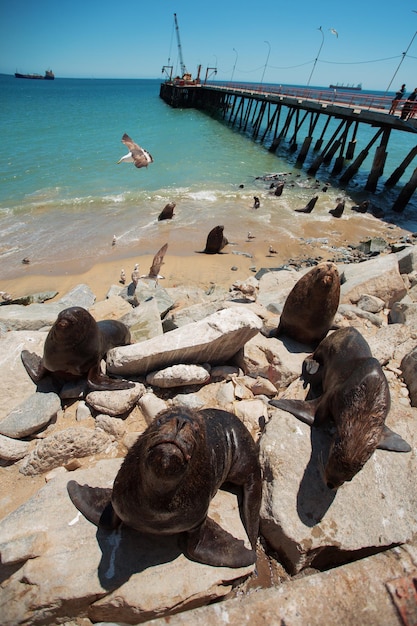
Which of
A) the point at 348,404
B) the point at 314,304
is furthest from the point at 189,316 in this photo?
the point at 348,404

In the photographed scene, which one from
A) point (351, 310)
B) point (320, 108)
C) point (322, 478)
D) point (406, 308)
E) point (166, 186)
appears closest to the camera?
point (322, 478)

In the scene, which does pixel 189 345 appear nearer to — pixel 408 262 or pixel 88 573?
pixel 88 573

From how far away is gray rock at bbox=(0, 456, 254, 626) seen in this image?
2.34 metres

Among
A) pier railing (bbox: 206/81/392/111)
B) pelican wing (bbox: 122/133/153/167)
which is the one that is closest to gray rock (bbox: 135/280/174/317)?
pelican wing (bbox: 122/133/153/167)

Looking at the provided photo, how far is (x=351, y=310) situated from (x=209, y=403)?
3.37 m

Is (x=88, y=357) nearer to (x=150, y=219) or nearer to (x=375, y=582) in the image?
(x=375, y=582)

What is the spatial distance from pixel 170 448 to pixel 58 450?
1967mm

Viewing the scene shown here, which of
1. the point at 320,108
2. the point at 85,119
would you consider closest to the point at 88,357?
the point at 320,108

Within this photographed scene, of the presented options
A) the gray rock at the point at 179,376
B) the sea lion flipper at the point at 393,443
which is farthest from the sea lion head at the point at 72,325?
the sea lion flipper at the point at 393,443

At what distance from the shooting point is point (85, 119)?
39750mm

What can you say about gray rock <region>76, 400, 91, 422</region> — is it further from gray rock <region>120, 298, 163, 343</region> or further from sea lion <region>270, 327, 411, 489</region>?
sea lion <region>270, 327, 411, 489</region>

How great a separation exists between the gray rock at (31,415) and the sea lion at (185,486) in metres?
1.19

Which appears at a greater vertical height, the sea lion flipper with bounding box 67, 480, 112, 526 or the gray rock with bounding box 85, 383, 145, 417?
the sea lion flipper with bounding box 67, 480, 112, 526

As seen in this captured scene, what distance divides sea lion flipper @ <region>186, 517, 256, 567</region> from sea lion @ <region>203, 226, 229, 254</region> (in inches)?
346
